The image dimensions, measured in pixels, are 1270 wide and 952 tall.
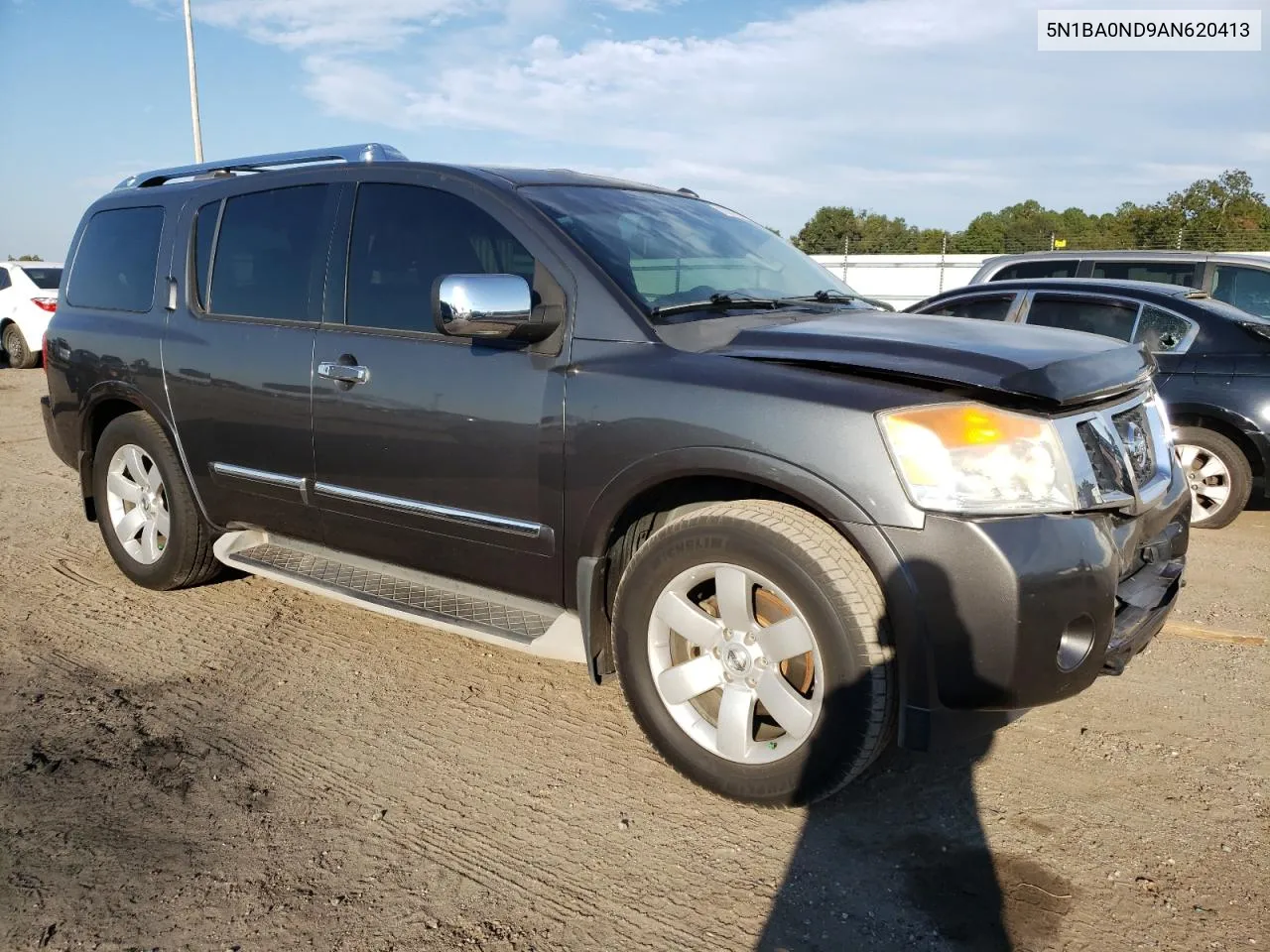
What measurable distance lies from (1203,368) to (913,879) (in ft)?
15.5

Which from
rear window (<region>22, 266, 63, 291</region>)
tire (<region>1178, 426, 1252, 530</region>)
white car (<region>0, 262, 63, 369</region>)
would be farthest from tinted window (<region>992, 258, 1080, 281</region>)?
rear window (<region>22, 266, 63, 291</region>)

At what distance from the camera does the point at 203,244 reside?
13.9 ft

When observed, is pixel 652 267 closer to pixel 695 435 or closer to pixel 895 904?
pixel 695 435

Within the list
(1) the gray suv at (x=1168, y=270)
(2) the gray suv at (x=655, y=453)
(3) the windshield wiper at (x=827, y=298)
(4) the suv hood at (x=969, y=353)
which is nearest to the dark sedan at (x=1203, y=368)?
(1) the gray suv at (x=1168, y=270)

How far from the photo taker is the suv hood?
2500mm

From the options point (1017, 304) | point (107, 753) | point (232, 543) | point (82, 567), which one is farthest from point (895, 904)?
point (1017, 304)

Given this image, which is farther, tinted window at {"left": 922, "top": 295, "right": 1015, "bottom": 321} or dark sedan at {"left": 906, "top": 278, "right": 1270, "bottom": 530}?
tinted window at {"left": 922, "top": 295, "right": 1015, "bottom": 321}

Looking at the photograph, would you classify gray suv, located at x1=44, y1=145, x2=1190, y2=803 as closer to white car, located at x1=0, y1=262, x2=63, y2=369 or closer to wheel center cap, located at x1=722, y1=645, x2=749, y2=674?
wheel center cap, located at x1=722, y1=645, x2=749, y2=674

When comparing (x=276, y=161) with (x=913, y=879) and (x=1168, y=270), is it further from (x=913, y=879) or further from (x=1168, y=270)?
(x=1168, y=270)

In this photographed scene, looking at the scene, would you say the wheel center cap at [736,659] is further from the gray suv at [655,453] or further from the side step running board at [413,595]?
the side step running board at [413,595]

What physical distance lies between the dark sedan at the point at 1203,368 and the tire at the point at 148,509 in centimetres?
401

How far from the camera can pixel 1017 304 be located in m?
6.54

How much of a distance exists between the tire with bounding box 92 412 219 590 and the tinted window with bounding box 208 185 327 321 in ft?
2.52

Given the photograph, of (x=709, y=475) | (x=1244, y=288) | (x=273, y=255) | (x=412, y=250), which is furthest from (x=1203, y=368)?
(x=273, y=255)
